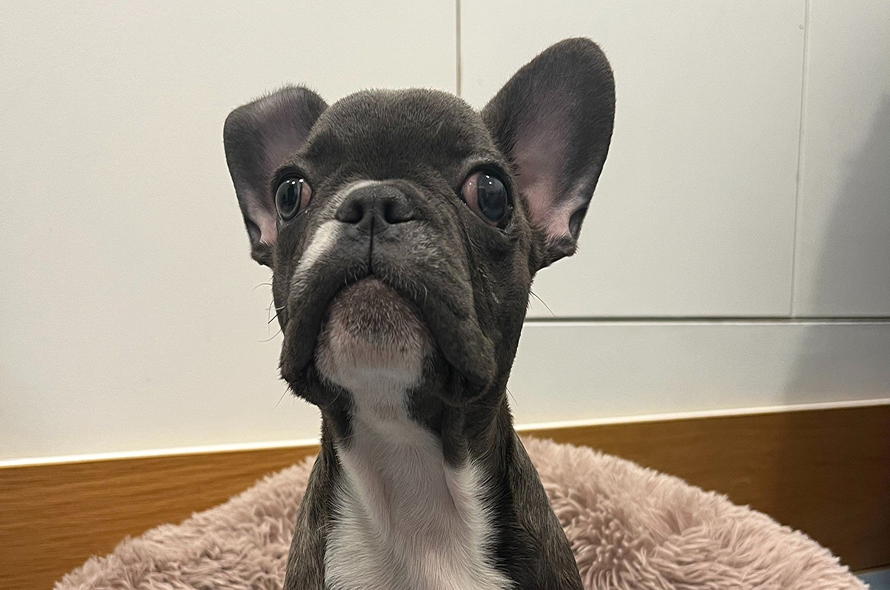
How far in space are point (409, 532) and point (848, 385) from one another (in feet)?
7.13

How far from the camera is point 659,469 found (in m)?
2.25

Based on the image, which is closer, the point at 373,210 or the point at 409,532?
the point at 373,210

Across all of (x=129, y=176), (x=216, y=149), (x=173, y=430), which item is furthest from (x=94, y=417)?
(x=216, y=149)

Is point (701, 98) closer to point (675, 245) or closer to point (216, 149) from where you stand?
point (675, 245)

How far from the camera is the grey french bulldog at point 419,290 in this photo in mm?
778

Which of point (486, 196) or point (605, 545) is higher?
point (486, 196)

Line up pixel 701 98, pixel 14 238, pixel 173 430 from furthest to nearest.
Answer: pixel 701 98 → pixel 173 430 → pixel 14 238

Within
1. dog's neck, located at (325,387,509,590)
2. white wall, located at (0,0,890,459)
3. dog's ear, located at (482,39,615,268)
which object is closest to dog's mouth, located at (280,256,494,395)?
dog's neck, located at (325,387,509,590)

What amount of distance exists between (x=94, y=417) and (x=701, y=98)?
84.8 inches

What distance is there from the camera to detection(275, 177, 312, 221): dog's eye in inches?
36.8

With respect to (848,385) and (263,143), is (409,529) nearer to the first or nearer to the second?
(263,143)

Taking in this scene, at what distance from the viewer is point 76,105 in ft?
5.94

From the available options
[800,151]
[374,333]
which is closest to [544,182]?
[374,333]

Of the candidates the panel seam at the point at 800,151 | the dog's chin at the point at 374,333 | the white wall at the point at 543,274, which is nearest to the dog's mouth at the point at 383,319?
the dog's chin at the point at 374,333
